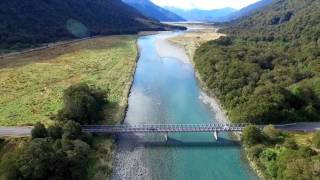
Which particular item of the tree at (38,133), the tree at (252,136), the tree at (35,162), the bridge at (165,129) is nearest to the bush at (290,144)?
the tree at (252,136)

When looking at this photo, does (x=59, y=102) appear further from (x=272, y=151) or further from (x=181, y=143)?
(x=272, y=151)

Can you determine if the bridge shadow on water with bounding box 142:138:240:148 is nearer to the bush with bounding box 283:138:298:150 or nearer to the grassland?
the grassland

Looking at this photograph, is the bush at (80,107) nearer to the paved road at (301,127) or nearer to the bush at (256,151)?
the bush at (256,151)

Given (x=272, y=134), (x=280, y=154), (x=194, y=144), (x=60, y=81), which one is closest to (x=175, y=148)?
(x=194, y=144)

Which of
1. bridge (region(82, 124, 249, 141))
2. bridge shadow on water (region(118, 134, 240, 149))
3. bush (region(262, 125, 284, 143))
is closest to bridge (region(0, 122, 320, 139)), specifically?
bridge (region(82, 124, 249, 141))

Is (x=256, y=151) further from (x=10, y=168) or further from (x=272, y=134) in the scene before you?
(x=10, y=168)

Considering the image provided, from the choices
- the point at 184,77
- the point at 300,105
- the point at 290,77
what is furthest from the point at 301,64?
the point at 300,105
